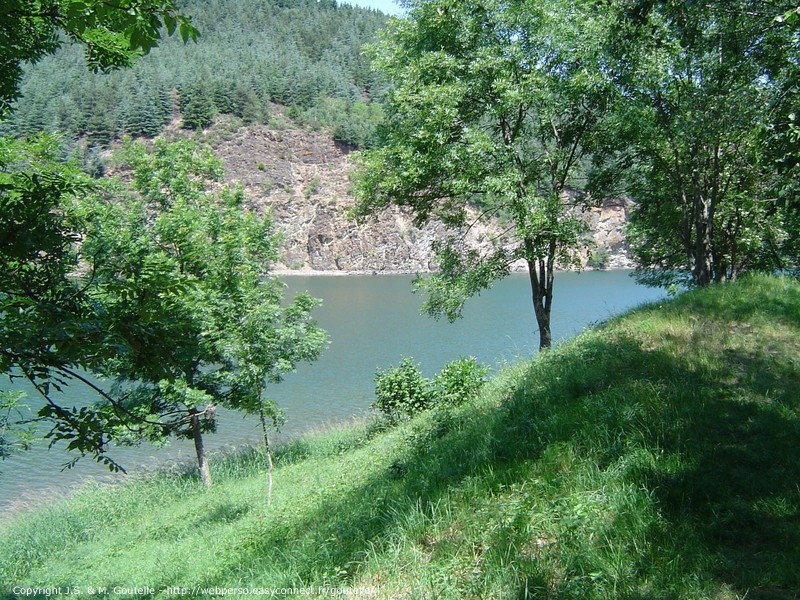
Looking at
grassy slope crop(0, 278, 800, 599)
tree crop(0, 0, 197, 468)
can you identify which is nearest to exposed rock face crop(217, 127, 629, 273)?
grassy slope crop(0, 278, 800, 599)

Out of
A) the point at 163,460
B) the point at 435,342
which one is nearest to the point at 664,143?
the point at 163,460

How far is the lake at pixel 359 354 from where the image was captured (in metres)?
15.9

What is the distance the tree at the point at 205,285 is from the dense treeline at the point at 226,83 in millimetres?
55310

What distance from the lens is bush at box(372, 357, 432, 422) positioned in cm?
1309

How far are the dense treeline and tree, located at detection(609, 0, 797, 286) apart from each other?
57.7m

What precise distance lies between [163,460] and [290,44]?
534 feet

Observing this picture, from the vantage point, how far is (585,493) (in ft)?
13.7

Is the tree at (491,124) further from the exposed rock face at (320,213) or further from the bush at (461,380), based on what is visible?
the exposed rock face at (320,213)

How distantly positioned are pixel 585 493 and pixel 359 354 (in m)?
24.4

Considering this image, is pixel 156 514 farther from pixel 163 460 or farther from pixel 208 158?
pixel 208 158

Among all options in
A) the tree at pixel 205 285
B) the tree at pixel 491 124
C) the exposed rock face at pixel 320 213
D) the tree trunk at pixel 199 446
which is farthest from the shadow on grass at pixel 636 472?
the exposed rock face at pixel 320 213

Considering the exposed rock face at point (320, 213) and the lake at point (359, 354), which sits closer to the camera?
the lake at point (359, 354)

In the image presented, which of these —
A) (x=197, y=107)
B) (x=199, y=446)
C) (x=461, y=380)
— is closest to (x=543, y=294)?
(x=461, y=380)

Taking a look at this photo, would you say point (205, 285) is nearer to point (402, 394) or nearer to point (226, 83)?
point (402, 394)
